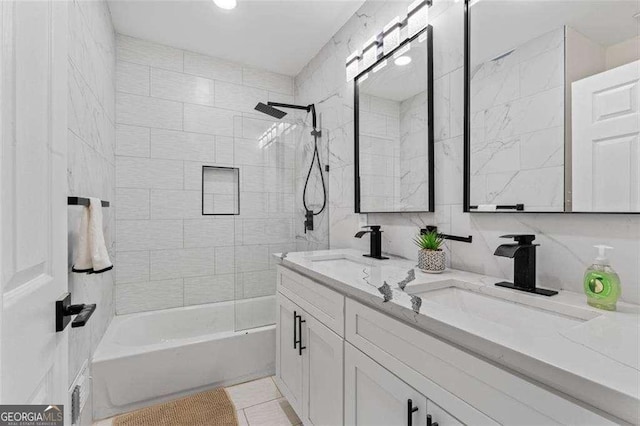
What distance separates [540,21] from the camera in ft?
3.52

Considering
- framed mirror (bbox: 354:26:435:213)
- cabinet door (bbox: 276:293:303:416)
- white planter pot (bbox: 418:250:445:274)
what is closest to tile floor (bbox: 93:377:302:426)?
cabinet door (bbox: 276:293:303:416)

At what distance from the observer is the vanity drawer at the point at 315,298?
121 cm

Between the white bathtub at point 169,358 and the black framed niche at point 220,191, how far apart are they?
3.08 ft

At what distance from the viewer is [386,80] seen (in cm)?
181

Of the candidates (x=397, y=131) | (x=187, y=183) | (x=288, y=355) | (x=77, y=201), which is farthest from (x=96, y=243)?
(x=397, y=131)

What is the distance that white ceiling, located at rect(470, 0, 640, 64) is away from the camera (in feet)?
2.87

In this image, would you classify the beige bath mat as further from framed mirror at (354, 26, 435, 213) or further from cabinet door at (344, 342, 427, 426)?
framed mirror at (354, 26, 435, 213)

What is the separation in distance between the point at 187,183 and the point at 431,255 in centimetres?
223

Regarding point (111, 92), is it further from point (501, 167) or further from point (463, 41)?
point (501, 167)

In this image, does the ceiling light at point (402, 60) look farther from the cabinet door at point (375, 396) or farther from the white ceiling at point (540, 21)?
the cabinet door at point (375, 396)

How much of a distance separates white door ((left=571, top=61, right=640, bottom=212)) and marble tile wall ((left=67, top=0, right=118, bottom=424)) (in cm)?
192

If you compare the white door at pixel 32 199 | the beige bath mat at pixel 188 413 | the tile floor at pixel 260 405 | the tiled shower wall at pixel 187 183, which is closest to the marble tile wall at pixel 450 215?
the tiled shower wall at pixel 187 183

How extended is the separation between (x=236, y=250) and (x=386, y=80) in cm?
165

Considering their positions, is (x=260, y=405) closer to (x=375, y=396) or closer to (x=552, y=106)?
(x=375, y=396)
